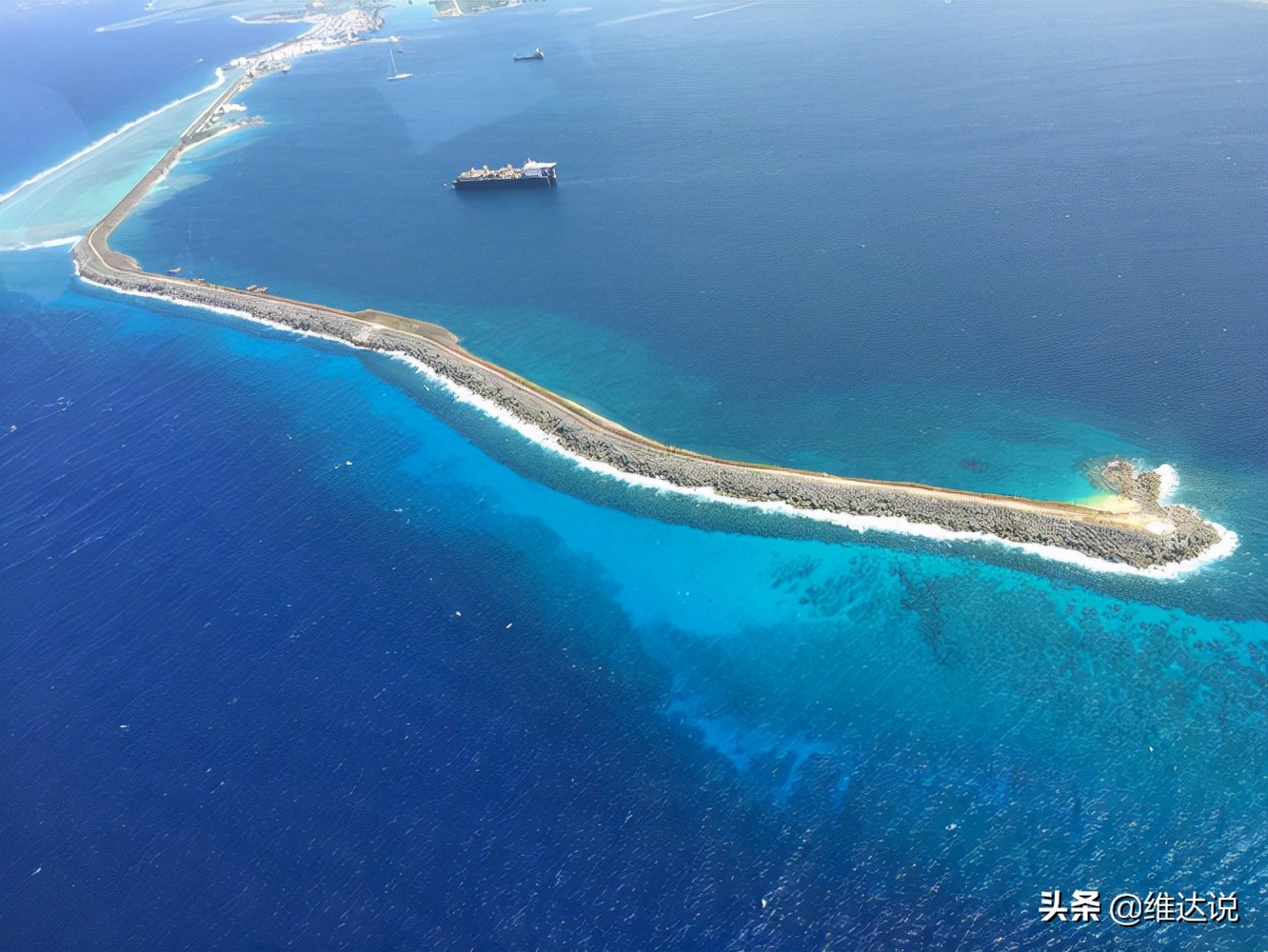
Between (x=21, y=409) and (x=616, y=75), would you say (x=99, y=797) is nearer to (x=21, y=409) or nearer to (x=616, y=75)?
(x=21, y=409)

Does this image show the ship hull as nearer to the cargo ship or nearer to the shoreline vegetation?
the cargo ship

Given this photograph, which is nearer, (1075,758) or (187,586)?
(1075,758)

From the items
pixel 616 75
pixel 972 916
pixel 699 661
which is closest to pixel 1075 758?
pixel 972 916

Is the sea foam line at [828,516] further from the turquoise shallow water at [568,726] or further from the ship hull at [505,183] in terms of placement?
the ship hull at [505,183]

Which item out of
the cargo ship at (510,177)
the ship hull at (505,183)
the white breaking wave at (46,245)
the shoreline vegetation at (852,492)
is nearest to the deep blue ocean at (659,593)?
the shoreline vegetation at (852,492)

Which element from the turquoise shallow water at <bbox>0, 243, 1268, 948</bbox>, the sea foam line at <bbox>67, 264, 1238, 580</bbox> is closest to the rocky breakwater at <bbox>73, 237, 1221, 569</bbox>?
the sea foam line at <bbox>67, 264, 1238, 580</bbox>

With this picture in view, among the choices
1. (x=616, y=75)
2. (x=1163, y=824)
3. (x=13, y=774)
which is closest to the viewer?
(x=1163, y=824)

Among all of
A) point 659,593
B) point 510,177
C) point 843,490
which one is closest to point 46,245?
point 510,177
